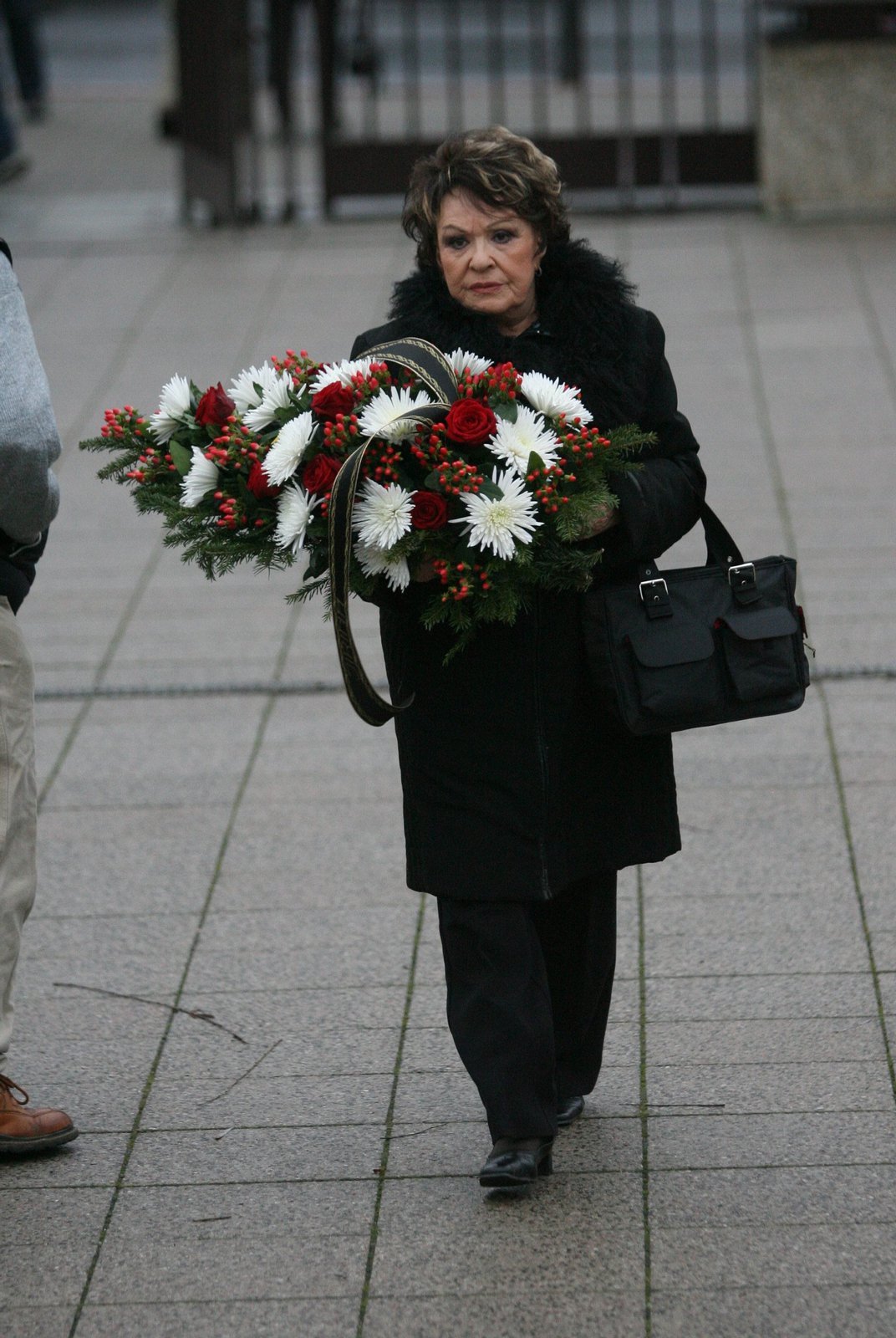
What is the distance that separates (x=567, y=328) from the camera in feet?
11.1

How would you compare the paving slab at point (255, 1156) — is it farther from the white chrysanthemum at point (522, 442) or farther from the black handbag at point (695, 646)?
the white chrysanthemum at point (522, 442)

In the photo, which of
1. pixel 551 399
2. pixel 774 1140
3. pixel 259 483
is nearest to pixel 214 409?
pixel 259 483

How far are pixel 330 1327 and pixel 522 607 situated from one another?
→ 119 cm

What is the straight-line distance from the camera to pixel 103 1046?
13.2 ft

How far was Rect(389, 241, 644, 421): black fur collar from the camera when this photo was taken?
3.34m

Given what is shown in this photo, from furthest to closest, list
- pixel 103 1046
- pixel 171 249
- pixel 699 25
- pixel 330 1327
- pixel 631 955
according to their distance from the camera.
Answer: pixel 699 25, pixel 171 249, pixel 631 955, pixel 103 1046, pixel 330 1327

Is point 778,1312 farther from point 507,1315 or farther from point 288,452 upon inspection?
point 288,452

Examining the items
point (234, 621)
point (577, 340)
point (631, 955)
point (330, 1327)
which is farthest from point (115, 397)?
point (330, 1327)

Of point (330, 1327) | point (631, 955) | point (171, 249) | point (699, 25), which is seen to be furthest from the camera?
point (699, 25)

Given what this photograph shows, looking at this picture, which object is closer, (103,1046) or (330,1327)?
(330,1327)

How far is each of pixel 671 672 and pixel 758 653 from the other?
162 mm

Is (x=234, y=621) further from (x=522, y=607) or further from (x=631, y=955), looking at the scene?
(x=522, y=607)

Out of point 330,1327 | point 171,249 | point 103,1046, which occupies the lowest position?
point 171,249

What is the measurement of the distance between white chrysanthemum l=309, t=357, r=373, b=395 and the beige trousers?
78cm
